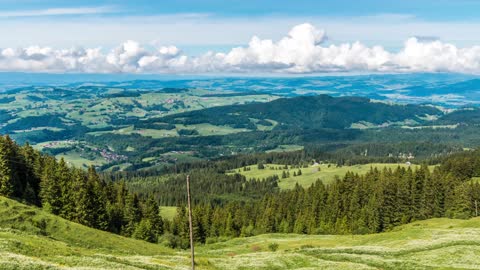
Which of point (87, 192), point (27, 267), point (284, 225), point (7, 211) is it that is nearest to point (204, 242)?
point (284, 225)

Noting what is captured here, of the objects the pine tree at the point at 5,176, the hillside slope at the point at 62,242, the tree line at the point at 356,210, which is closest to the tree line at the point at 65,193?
the pine tree at the point at 5,176

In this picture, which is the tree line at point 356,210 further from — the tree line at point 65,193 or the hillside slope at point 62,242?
the hillside slope at point 62,242

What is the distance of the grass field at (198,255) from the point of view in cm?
4970

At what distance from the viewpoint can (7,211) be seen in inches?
3233

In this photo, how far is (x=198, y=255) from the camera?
79875mm

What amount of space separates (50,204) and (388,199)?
4540 inches

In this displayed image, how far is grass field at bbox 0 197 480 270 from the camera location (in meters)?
49.7

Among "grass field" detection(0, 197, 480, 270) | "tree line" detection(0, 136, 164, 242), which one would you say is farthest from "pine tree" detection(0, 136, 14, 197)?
"grass field" detection(0, 197, 480, 270)

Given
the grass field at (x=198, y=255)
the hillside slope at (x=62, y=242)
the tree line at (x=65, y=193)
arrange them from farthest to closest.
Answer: the tree line at (x=65, y=193), the hillside slope at (x=62, y=242), the grass field at (x=198, y=255)

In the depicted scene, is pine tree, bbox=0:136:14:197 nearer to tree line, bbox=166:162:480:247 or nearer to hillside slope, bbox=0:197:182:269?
hillside slope, bbox=0:197:182:269

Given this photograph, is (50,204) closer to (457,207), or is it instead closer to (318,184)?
(318,184)

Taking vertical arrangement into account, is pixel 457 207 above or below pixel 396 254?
below

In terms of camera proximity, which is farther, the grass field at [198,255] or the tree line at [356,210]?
the tree line at [356,210]

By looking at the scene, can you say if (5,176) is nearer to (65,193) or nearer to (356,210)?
(65,193)
